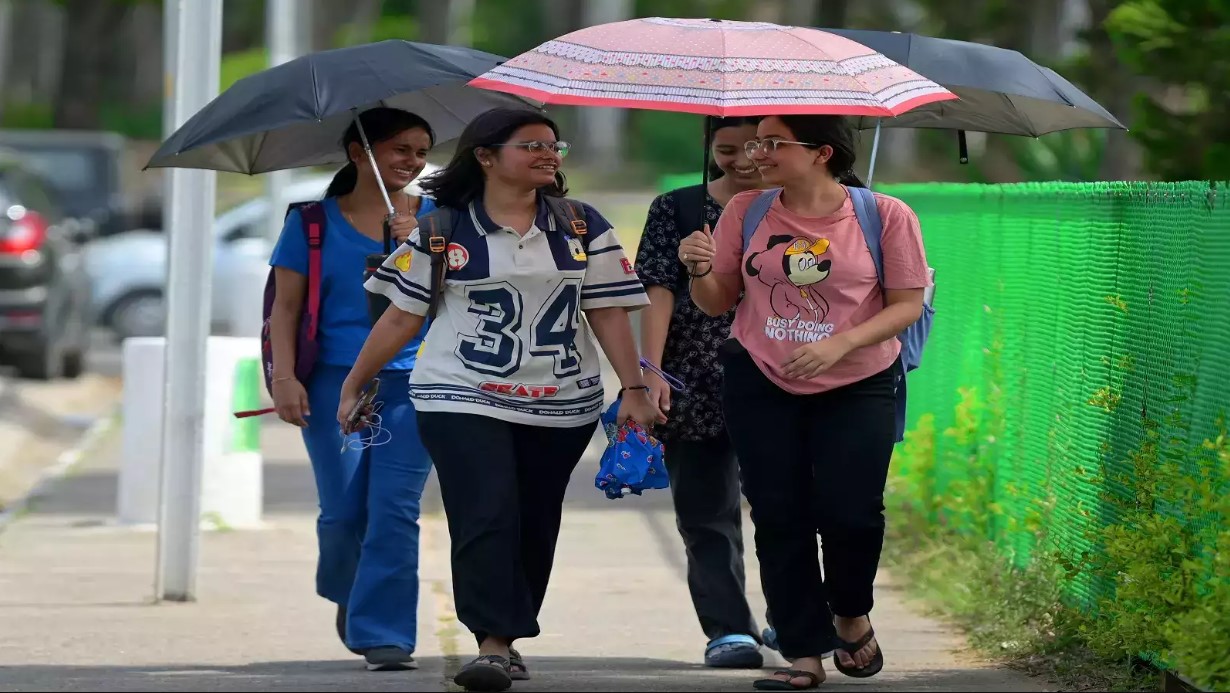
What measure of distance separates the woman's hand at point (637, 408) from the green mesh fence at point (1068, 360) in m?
1.35

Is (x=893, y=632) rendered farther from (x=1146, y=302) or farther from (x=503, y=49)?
(x=503, y=49)

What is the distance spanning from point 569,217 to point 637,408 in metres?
0.57

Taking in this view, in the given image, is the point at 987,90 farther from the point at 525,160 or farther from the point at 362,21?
the point at 362,21

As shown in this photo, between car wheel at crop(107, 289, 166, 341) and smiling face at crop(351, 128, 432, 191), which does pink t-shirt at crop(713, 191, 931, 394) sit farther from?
car wheel at crop(107, 289, 166, 341)

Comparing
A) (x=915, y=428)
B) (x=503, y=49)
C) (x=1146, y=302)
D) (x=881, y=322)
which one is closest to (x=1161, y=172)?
(x=915, y=428)

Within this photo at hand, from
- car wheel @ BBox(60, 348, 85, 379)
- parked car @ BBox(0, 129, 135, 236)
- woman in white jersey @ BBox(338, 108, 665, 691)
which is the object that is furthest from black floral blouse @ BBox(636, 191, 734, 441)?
parked car @ BBox(0, 129, 135, 236)

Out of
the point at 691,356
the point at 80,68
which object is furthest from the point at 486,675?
the point at 80,68

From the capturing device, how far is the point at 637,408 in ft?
20.2

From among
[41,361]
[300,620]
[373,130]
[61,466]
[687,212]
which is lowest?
[41,361]

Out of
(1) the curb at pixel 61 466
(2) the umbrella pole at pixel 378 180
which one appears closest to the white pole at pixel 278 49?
(1) the curb at pixel 61 466

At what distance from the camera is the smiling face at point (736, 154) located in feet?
21.6

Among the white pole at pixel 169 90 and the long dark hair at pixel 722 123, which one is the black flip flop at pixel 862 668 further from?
the white pole at pixel 169 90

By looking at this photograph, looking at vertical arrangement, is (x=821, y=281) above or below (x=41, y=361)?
above

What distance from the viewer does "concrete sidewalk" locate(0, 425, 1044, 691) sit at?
6.47m
